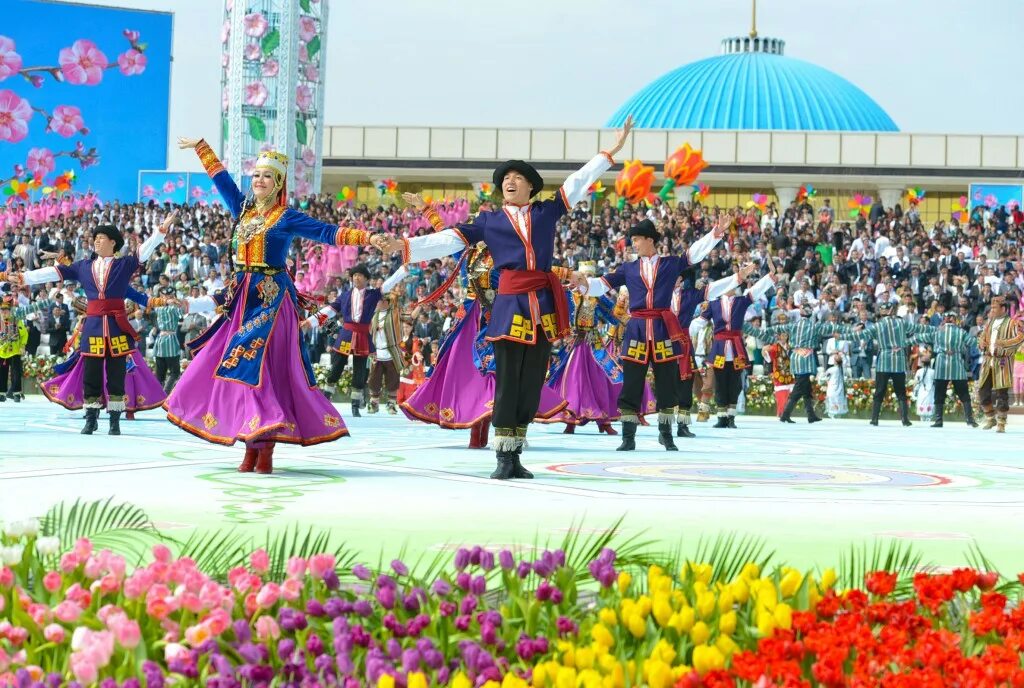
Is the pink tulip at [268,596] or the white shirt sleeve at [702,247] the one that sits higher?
the white shirt sleeve at [702,247]

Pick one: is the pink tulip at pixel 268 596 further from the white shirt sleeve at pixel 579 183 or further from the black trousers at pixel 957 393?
the black trousers at pixel 957 393

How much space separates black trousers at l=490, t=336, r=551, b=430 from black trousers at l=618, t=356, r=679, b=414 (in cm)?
317

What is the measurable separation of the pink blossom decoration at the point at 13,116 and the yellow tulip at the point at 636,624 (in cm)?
4541

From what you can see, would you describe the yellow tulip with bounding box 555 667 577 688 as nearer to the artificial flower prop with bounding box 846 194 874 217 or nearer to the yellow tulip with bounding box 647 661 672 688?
the yellow tulip with bounding box 647 661 672 688

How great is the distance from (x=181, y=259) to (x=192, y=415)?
2165 cm

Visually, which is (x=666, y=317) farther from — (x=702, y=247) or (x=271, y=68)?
(x=271, y=68)

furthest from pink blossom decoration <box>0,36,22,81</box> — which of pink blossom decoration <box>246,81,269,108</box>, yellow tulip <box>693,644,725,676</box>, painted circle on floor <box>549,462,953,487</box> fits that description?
yellow tulip <box>693,644,725,676</box>

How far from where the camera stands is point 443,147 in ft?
172

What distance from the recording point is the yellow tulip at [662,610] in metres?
3.52

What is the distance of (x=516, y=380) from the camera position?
28.3 feet

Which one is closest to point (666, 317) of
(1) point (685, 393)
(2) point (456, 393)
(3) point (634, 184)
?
(2) point (456, 393)

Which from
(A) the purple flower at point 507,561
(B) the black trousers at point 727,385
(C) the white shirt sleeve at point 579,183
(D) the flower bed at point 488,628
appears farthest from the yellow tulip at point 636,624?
(B) the black trousers at point 727,385

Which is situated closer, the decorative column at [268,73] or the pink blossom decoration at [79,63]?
the decorative column at [268,73]

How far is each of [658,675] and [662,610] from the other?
1.31ft
